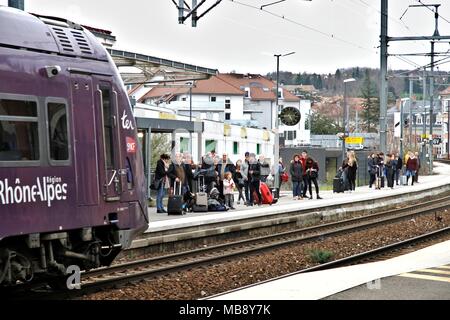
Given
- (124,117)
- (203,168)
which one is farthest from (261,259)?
(203,168)

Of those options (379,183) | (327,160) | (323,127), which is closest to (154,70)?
(379,183)

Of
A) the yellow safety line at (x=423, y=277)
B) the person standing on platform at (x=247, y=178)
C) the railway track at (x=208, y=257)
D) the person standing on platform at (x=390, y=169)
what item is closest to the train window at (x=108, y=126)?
the railway track at (x=208, y=257)

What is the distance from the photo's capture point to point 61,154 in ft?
32.7

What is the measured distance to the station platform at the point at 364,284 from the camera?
10.1 m

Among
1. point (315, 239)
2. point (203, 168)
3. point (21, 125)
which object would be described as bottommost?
point (315, 239)

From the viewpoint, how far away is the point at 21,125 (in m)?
9.44

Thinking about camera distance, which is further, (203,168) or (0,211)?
(203,168)

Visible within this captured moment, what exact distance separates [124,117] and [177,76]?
13159 mm

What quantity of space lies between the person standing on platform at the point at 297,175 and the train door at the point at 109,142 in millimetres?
16831

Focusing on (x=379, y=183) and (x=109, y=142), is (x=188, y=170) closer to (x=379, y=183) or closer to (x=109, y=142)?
(x=109, y=142)
